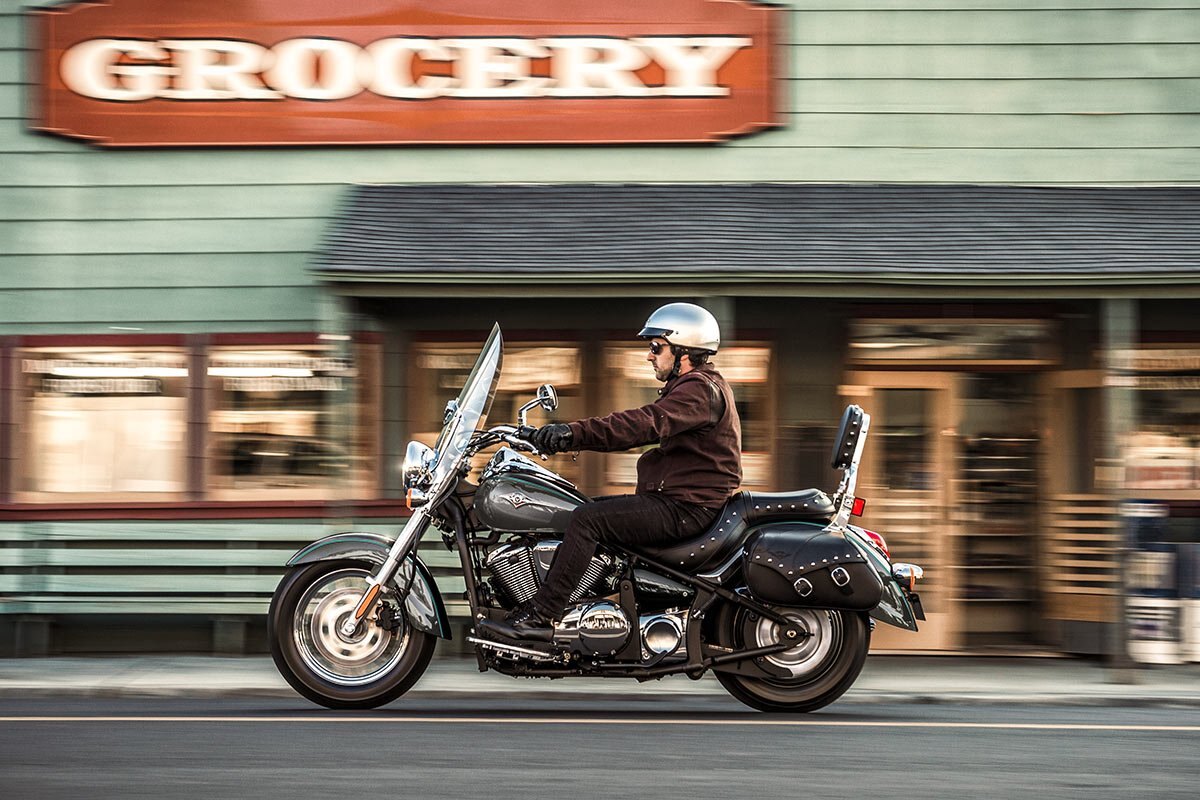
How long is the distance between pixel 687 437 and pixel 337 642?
76.6 inches

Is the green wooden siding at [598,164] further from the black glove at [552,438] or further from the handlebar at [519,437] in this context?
the black glove at [552,438]

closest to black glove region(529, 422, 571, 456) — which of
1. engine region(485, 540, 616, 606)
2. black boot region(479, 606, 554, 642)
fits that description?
engine region(485, 540, 616, 606)

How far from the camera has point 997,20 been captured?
38.7ft

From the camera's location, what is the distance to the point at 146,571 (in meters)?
11.3

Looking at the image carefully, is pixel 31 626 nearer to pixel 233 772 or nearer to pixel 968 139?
pixel 233 772

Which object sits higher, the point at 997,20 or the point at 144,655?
the point at 997,20

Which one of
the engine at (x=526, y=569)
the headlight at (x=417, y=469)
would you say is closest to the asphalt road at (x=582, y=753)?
the engine at (x=526, y=569)

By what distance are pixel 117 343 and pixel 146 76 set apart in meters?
2.03

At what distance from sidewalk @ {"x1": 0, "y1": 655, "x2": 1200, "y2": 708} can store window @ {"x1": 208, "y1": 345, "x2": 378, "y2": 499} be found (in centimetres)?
142

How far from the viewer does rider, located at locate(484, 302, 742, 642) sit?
7.23m

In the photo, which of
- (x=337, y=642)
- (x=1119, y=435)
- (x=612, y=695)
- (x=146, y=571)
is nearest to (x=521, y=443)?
(x=337, y=642)

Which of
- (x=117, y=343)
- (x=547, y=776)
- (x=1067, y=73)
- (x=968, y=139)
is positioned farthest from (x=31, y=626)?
(x=1067, y=73)

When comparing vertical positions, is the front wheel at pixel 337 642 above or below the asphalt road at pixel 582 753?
above

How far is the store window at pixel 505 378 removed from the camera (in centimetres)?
1187
